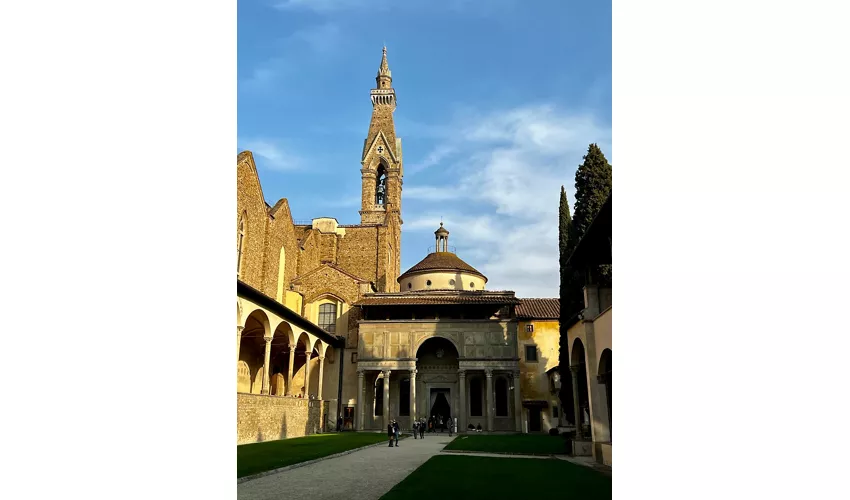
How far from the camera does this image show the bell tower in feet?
160

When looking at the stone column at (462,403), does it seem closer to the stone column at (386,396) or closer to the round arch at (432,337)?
the round arch at (432,337)

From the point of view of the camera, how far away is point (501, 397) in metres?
32.2

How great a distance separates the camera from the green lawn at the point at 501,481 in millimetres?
7652

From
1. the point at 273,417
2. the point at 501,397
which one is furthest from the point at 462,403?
the point at 273,417

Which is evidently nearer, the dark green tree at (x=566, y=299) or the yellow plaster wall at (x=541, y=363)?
the dark green tree at (x=566, y=299)

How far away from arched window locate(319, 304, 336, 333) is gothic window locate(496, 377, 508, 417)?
1057cm

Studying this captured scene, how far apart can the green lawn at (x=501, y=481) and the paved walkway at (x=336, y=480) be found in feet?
1.17

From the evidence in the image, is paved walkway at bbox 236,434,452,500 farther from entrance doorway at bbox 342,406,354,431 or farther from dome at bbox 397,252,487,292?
dome at bbox 397,252,487,292

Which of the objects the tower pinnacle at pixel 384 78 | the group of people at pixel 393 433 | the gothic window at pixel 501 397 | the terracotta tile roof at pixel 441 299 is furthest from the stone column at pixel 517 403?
the tower pinnacle at pixel 384 78
